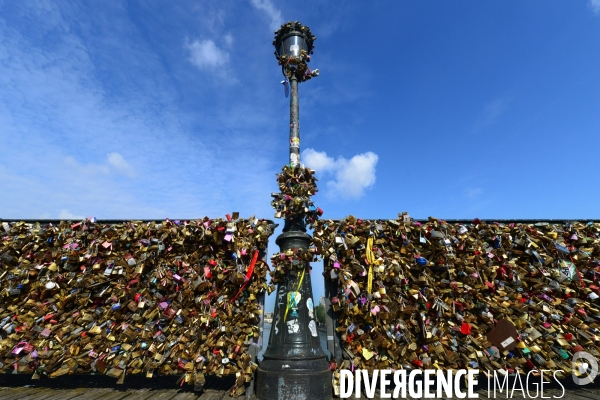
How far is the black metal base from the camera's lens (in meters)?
3.70

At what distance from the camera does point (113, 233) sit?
4.91 m

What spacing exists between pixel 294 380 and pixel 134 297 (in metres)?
2.69

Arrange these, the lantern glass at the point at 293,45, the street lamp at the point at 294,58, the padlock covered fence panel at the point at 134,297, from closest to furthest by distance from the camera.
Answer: the padlock covered fence panel at the point at 134,297 → the street lamp at the point at 294,58 → the lantern glass at the point at 293,45

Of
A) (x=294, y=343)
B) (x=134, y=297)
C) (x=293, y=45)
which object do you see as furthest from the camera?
(x=293, y=45)

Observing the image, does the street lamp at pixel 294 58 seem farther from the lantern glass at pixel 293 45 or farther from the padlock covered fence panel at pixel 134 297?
the padlock covered fence panel at pixel 134 297

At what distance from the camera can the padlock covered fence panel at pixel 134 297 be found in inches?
167

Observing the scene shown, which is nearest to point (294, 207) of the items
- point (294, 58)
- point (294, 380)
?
point (294, 380)

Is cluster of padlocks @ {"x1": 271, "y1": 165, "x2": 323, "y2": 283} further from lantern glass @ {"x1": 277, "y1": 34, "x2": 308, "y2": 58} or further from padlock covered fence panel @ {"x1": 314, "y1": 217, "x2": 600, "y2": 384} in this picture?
lantern glass @ {"x1": 277, "y1": 34, "x2": 308, "y2": 58}

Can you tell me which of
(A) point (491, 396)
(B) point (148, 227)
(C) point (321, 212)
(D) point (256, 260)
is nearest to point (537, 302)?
(A) point (491, 396)

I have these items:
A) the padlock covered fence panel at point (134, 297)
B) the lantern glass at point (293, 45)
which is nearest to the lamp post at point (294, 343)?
the lantern glass at point (293, 45)

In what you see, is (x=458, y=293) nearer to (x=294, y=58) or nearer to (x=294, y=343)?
(x=294, y=343)

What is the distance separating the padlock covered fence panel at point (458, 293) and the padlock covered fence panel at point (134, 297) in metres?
1.33

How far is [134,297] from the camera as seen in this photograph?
4.50 m

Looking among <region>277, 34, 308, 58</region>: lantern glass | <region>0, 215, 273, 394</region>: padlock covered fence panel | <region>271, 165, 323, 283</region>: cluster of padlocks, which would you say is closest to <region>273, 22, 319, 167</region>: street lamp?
<region>277, 34, 308, 58</region>: lantern glass
